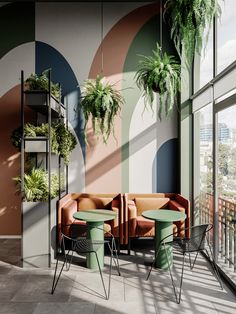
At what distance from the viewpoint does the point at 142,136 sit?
232 inches

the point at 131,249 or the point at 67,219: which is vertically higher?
the point at 67,219

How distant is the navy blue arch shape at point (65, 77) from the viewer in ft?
19.2

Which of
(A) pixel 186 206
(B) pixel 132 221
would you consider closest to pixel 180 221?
(A) pixel 186 206

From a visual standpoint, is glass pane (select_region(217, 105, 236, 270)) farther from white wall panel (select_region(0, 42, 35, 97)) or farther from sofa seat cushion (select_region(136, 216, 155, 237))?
white wall panel (select_region(0, 42, 35, 97))

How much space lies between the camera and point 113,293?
11.6 feet

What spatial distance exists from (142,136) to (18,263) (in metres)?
2.97

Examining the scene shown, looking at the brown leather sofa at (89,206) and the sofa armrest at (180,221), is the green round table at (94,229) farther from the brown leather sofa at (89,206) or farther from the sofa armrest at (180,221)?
the sofa armrest at (180,221)

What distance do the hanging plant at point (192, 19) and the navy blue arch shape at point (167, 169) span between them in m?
3.34

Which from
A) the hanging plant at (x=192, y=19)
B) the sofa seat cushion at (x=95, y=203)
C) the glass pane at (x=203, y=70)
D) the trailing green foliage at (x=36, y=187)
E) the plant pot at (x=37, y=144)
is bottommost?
the sofa seat cushion at (x=95, y=203)

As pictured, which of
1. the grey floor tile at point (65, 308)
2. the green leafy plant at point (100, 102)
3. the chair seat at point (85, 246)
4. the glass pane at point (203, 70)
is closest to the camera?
the grey floor tile at point (65, 308)

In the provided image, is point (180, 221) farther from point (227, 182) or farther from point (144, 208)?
point (227, 182)

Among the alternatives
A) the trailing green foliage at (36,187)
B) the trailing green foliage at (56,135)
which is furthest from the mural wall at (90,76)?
the trailing green foliage at (36,187)

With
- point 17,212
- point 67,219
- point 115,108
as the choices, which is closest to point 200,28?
point 115,108

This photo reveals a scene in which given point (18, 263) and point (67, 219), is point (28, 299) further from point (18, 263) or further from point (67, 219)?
point (67, 219)
